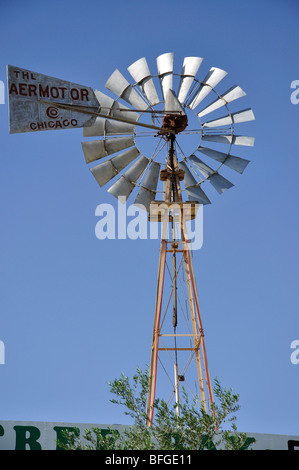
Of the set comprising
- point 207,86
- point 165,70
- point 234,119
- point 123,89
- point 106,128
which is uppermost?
point 165,70

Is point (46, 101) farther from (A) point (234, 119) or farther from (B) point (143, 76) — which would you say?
(A) point (234, 119)

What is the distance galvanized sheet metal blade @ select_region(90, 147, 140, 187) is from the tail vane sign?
3.70 metres

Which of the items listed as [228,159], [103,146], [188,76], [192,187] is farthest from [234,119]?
[103,146]

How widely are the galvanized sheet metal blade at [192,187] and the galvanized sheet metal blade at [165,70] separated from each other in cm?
168

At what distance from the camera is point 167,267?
14336 mm

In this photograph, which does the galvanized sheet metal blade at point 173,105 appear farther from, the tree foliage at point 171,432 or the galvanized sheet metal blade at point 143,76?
the tree foliage at point 171,432

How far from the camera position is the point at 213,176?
48.8ft

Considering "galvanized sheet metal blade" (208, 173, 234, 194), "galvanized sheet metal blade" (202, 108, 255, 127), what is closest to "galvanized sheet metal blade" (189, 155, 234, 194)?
"galvanized sheet metal blade" (208, 173, 234, 194)

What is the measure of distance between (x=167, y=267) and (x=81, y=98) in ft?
15.8

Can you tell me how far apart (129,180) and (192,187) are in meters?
1.40

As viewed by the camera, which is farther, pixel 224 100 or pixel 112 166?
pixel 224 100

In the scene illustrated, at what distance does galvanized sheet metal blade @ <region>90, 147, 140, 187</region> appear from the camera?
569 inches
